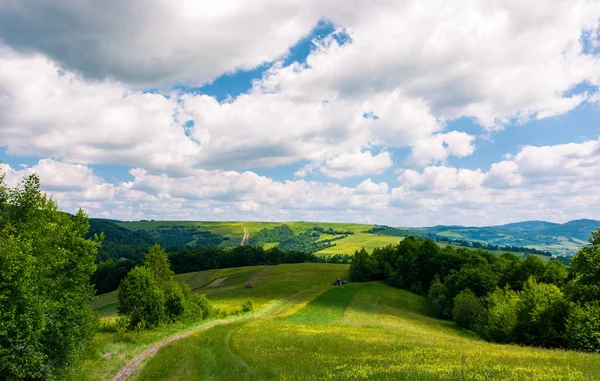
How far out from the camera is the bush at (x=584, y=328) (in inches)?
1423

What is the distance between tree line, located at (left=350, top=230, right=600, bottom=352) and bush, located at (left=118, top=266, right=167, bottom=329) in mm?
52214

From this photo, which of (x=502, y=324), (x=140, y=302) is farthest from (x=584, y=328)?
(x=140, y=302)

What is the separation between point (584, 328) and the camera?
122ft

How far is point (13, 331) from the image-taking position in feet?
72.6

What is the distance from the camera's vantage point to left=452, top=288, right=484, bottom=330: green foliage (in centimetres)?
6714

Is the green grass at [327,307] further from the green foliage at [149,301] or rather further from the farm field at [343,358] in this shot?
the green foliage at [149,301]

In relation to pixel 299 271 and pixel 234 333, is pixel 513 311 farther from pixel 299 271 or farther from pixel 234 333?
pixel 299 271

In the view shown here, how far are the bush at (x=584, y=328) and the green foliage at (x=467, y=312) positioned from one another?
2661 cm

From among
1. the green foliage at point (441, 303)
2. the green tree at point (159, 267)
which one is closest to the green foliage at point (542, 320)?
the green foliage at point (441, 303)

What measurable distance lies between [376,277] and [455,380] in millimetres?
A: 115535

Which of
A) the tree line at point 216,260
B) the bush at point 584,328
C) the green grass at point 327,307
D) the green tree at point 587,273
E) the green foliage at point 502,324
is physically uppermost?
the green tree at point 587,273

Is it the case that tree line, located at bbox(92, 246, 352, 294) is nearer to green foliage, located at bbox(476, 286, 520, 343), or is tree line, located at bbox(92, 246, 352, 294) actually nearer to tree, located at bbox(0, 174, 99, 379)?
green foliage, located at bbox(476, 286, 520, 343)

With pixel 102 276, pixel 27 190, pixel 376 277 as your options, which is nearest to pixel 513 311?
pixel 27 190

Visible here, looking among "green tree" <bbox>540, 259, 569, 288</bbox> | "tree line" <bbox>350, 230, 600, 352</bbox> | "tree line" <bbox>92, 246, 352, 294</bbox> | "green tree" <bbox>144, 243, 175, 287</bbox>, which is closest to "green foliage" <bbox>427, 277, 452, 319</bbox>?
"tree line" <bbox>350, 230, 600, 352</bbox>
